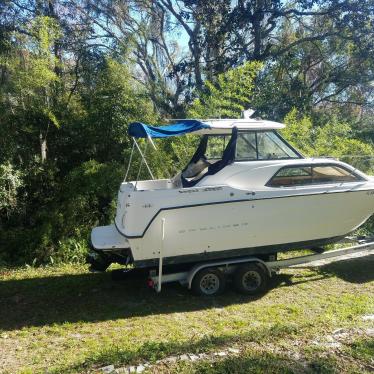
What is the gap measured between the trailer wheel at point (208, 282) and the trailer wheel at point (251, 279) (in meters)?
0.21

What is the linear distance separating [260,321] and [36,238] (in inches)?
206

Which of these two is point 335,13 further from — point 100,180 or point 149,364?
point 149,364

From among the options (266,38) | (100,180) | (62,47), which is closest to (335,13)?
(266,38)

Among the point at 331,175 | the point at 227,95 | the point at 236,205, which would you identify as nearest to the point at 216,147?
the point at 236,205

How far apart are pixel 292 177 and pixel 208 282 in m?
1.85

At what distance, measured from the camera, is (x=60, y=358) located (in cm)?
421

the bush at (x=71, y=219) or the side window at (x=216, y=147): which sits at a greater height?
the side window at (x=216, y=147)

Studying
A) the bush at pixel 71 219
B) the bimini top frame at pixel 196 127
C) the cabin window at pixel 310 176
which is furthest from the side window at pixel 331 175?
the bush at pixel 71 219

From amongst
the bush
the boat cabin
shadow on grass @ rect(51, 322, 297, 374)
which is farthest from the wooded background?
shadow on grass @ rect(51, 322, 297, 374)

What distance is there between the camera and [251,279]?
244 inches

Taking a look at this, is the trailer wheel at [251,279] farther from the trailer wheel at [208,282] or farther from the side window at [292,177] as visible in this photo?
the side window at [292,177]

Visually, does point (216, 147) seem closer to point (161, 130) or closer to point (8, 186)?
point (161, 130)

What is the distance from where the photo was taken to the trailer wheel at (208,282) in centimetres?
600

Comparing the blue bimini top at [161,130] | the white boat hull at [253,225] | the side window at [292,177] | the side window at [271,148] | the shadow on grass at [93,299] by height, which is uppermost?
the blue bimini top at [161,130]
